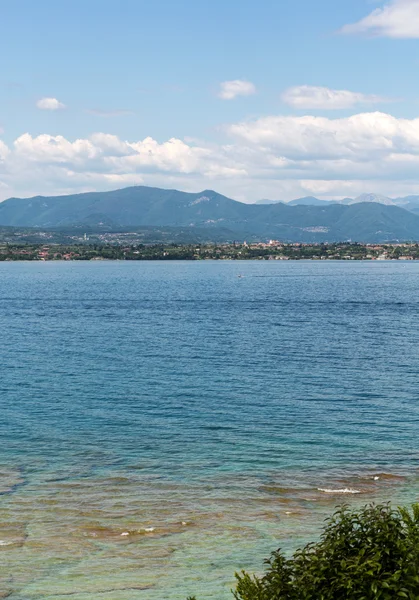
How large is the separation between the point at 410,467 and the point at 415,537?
23.4 m

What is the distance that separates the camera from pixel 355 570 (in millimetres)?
16078

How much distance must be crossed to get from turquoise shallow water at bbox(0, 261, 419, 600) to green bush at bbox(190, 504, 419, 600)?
9039mm

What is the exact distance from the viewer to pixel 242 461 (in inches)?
1619

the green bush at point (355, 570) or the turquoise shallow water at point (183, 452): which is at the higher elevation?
the green bush at point (355, 570)

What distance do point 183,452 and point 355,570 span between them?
90.7ft

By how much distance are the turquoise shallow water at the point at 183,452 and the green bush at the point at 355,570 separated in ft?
A: 29.7

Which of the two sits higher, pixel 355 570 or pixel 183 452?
pixel 355 570

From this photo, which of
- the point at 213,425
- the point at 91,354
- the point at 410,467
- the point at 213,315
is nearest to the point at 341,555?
the point at 410,467

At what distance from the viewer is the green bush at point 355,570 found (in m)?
15.7

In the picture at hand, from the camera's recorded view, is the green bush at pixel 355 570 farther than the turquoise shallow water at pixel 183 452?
No

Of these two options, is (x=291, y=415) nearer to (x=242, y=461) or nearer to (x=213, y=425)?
(x=213, y=425)

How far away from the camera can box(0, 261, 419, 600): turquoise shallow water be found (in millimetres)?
27938

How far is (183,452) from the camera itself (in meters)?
43.1

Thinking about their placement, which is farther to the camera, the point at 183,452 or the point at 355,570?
the point at 183,452
